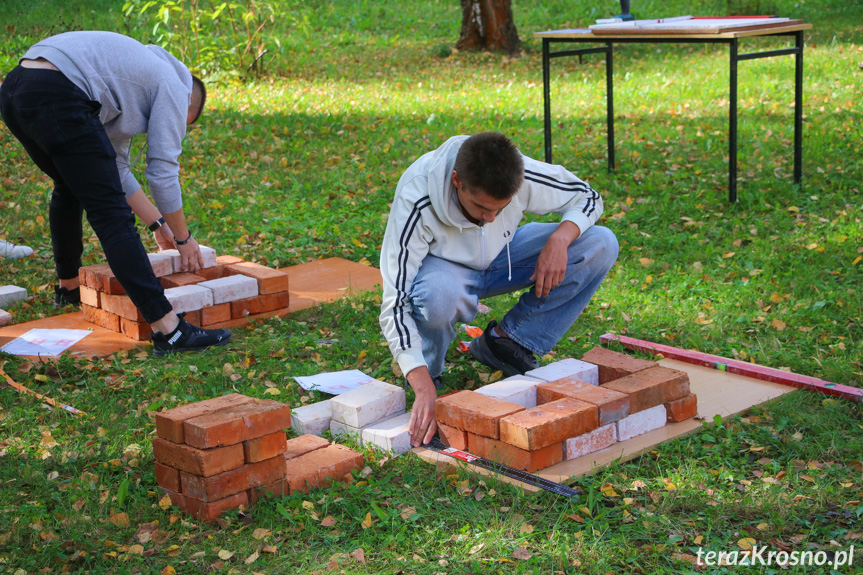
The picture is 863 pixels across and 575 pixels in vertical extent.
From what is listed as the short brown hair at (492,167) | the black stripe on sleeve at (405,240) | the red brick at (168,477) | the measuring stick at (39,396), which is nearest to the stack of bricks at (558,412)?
the black stripe on sleeve at (405,240)

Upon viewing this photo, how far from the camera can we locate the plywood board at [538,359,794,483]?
305 cm

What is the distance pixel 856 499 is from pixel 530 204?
167 centimetres

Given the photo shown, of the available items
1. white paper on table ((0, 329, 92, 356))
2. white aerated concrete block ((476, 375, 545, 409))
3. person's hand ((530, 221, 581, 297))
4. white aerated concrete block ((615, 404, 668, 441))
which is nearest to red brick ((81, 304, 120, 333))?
white paper on table ((0, 329, 92, 356))

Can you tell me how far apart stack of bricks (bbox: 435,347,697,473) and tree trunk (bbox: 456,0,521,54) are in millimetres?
11550

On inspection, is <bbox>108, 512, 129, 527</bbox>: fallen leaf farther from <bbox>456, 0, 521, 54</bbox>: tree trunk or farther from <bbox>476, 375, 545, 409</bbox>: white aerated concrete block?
<bbox>456, 0, 521, 54</bbox>: tree trunk

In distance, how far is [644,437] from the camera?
3277 millimetres

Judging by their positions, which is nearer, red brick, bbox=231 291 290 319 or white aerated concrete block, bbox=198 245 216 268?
red brick, bbox=231 291 290 319

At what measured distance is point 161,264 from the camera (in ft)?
16.1

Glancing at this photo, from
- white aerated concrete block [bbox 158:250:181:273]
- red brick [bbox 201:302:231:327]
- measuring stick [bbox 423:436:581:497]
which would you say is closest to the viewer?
measuring stick [bbox 423:436:581:497]

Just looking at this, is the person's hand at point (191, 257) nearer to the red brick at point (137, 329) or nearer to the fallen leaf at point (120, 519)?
the red brick at point (137, 329)

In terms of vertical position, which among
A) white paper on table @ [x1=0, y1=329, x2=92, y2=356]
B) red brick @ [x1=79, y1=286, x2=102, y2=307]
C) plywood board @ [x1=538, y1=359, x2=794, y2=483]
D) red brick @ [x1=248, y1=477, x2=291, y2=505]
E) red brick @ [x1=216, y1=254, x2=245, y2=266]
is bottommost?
plywood board @ [x1=538, y1=359, x2=794, y2=483]

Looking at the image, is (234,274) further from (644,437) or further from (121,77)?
(644,437)

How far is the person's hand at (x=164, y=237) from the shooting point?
4863 mm

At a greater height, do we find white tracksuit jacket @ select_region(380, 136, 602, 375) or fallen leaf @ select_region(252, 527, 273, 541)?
white tracksuit jacket @ select_region(380, 136, 602, 375)
